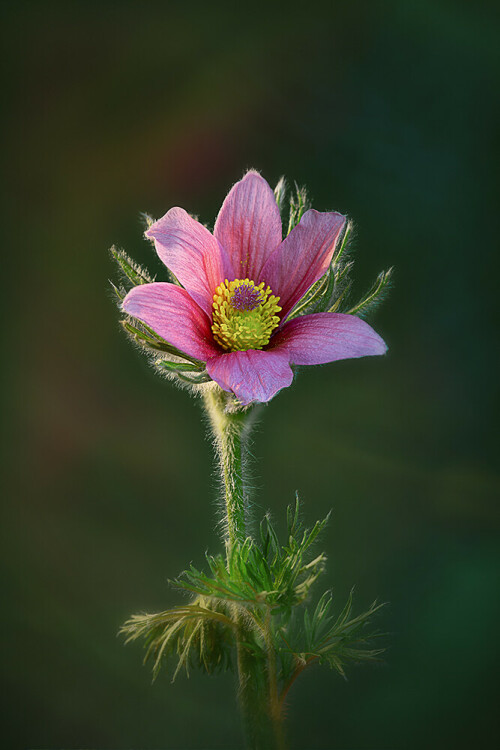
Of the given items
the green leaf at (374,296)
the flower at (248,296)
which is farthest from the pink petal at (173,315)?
the green leaf at (374,296)

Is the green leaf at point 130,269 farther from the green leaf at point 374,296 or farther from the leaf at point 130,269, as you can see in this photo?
the green leaf at point 374,296

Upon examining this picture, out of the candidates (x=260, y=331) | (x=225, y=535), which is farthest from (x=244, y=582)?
(x=260, y=331)

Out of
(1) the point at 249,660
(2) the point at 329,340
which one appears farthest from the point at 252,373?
(1) the point at 249,660

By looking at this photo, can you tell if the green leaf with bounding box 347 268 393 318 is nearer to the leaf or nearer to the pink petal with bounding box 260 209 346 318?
the pink petal with bounding box 260 209 346 318

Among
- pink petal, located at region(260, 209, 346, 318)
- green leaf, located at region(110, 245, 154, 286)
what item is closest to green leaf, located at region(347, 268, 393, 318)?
pink petal, located at region(260, 209, 346, 318)

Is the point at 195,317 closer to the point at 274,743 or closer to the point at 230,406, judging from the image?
Result: the point at 230,406

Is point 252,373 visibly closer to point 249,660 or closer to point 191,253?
point 191,253
